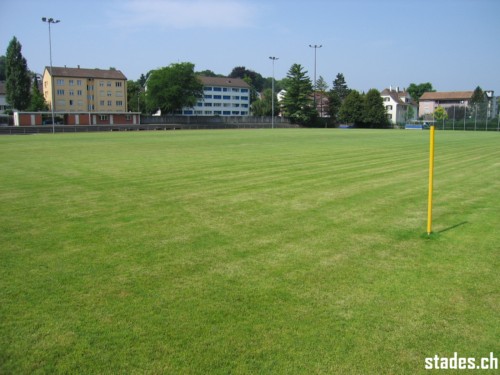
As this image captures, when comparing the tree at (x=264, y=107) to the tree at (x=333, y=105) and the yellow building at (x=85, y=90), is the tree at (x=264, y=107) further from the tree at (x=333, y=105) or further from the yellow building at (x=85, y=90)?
the yellow building at (x=85, y=90)

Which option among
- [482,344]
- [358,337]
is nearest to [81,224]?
[358,337]

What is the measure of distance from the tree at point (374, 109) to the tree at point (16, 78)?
75378mm

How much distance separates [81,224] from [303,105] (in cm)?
9837

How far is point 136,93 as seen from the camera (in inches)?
5133

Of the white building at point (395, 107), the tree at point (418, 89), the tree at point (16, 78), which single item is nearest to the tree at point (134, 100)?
the tree at point (16, 78)

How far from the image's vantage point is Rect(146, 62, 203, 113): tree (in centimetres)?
10512

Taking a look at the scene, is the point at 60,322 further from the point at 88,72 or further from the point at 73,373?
the point at 88,72

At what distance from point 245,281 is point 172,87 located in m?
105

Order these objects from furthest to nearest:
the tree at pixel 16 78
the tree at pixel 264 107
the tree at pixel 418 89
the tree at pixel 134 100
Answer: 1. the tree at pixel 418 89
2. the tree at pixel 134 100
3. the tree at pixel 264 107
4. the tree at pixel 16 78

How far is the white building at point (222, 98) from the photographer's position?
143m

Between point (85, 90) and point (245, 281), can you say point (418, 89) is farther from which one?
point (245, 281)

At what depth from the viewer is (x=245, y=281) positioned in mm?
5258

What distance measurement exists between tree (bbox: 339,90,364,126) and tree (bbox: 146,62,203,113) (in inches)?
1528

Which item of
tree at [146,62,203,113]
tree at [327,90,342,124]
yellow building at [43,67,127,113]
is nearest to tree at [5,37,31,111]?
yellow building at [43,67,127,113]
